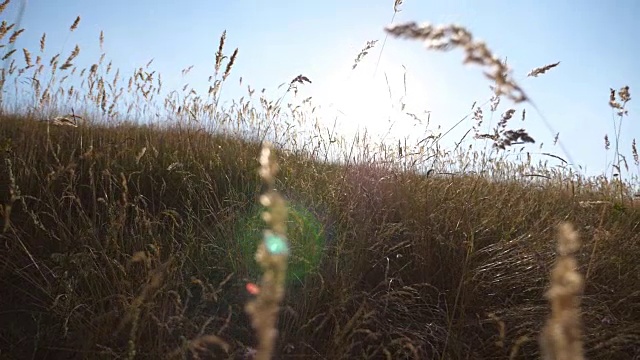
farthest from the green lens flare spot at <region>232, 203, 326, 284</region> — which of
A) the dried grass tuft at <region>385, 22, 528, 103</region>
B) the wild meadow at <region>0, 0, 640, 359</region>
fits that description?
the dried grass tuft at <region>385, 22, 528, 103</region>

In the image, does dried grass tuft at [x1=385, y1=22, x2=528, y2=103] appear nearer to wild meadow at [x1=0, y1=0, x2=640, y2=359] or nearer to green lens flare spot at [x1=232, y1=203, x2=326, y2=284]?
wild meadow at [x1=0, y1=0, x2=640, y2=359]

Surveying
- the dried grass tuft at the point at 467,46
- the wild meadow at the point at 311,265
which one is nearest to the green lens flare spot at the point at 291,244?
the wild meadow at the point at 311,265

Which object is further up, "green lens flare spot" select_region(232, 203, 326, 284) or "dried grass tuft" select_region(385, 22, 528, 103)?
"dried grass tuft" select_region(385, 22, 528, 103)

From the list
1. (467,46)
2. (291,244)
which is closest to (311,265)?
(291,244)

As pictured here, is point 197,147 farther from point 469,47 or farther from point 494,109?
point 469,47

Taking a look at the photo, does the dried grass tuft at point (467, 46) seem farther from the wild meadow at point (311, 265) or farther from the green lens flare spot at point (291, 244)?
the green lens flare spot at point (291, 244)

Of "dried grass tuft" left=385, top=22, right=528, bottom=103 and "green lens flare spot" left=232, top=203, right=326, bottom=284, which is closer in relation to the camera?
"dried grass tuft" left=385, top=22, right=528, bottom=103

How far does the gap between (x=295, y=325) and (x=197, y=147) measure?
1934mm

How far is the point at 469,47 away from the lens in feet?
3.78

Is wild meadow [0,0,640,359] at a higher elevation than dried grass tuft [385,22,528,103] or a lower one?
lower

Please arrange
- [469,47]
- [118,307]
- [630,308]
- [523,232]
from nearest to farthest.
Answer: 1. [469,47]
2. [118,307]
3. [630,308]
4. [523,232]

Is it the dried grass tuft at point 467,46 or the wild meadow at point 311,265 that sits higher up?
the dried grass tuft at point 467,46

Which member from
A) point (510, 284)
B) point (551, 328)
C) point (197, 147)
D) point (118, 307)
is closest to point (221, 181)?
point (197, 147)

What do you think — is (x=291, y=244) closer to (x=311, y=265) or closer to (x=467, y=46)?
(x=311, y=265)
